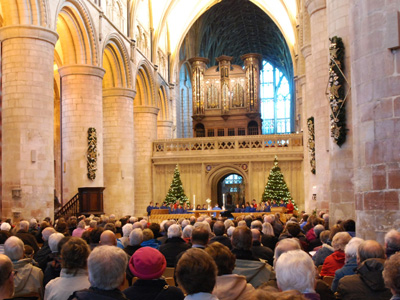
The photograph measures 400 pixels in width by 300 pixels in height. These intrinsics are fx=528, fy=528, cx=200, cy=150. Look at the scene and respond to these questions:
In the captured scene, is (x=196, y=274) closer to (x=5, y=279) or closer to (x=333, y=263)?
(x=5, y=279)

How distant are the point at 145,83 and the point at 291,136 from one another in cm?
813

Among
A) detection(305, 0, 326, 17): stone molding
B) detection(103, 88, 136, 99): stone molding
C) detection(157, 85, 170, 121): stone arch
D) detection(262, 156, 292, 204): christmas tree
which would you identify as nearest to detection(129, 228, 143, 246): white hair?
detection(305, 0, 326, 17): stone molding

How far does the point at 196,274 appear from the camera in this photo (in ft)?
9.54

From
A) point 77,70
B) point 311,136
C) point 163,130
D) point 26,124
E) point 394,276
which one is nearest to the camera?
point 394,276

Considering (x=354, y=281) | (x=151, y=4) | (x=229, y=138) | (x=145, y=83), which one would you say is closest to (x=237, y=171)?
(x=229, y=138)

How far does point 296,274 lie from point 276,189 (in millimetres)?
22571

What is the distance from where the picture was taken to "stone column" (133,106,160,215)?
27.5 meters

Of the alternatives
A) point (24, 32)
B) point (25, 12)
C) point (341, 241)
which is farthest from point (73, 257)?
point (25, 12)

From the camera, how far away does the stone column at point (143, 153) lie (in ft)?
90.2

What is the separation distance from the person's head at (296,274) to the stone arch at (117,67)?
21491 mm

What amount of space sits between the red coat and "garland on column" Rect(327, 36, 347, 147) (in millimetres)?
5113

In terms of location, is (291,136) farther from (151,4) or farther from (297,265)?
(297,265)

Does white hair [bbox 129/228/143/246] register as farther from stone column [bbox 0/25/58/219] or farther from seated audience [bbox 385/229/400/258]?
stone column [bbox 0/25/58/219]

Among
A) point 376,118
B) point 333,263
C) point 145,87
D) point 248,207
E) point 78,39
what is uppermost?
point 78,39
